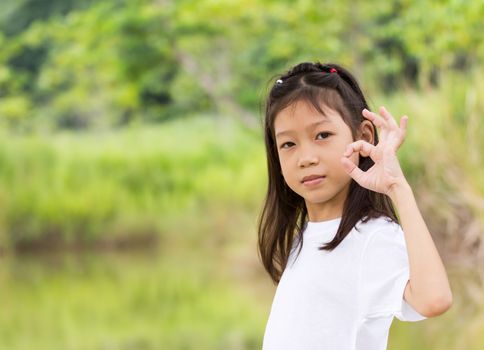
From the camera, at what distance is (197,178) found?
43.3 ft

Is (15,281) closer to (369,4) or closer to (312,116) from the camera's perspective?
(369,4)

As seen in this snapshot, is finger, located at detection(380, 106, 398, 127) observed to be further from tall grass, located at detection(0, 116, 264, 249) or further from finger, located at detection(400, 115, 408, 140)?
tall grass, located at detection(0, 116, 264, 249)

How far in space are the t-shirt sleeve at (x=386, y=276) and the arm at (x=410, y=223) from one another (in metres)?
0.03

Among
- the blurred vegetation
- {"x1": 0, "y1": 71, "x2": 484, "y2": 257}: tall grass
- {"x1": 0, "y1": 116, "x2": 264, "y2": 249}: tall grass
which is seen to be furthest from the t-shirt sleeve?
{"x1": 0, "y1": 116, "x2": 264, "y2": 249}: tall grass

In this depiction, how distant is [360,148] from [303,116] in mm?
160

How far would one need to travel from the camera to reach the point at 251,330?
20.4ft

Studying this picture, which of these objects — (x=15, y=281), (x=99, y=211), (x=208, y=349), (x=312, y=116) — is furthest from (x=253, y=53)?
(x=312, y=116)

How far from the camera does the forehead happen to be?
5.57ft

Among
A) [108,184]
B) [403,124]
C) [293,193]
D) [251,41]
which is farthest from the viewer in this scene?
[251,41]

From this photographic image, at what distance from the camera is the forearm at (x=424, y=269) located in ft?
4.68

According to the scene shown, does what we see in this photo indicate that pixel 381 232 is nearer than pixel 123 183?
Yes

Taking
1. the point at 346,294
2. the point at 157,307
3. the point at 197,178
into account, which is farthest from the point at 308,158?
the point at 197,178

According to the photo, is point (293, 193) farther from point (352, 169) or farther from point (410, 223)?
point (410, 223)

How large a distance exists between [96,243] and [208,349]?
7.53m
